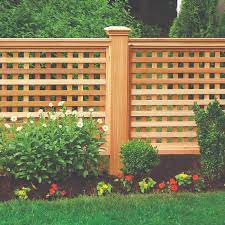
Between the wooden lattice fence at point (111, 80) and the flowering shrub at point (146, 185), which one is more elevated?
→ the wooden lattice fence at point (111, 80)

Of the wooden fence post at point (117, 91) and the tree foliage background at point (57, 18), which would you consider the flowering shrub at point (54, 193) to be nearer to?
the wooden fence post at point (117, 91)

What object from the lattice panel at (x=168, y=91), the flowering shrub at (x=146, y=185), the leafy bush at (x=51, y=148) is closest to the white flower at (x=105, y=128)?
the leafy bush at (x=51, y=148)

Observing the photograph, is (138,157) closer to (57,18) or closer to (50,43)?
(50,43)

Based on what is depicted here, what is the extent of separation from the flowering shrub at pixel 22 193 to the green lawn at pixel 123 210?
0.48 ft

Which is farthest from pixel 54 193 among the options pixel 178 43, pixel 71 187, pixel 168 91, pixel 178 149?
pixel 178 43

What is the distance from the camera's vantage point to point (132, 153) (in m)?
7.06

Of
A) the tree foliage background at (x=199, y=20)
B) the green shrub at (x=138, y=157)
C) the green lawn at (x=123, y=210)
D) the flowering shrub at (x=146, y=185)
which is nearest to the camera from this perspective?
the green lawn at (x=123, y=210)

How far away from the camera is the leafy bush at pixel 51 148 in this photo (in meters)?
6.82

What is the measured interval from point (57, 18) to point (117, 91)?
315 centimetres

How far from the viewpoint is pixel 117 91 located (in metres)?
7.43

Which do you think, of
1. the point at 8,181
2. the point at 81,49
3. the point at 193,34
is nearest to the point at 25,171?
the point at 8,181

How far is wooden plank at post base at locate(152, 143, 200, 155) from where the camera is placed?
25.0 ft

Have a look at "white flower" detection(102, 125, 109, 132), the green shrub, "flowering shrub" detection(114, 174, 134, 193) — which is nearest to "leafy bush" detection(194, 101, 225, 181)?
the green shrub

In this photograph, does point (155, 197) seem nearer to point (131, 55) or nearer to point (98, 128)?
point (98, 128)
